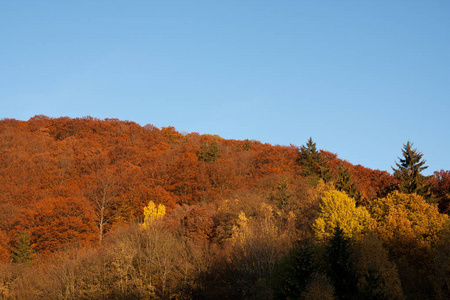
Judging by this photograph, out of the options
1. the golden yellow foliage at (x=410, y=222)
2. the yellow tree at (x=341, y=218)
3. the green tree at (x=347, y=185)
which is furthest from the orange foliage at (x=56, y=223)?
the golden yellow foliage at (x=410, y=222)

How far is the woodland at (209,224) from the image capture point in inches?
1220

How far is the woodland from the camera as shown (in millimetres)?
30994

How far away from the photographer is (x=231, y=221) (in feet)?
148

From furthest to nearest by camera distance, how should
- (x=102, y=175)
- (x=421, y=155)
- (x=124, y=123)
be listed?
(x=124, y=123)
(x=102, y=175)
(x=421, y=155)

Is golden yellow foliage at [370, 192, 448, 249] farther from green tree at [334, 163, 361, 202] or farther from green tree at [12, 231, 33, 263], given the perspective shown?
green tree at [12, 231, 33, 263]

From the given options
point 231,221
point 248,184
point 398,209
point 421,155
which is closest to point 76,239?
point 231,221

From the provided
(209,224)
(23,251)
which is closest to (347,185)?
(209,224)

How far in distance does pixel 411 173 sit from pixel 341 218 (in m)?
11.0

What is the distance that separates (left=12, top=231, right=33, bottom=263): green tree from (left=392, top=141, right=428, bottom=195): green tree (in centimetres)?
4522

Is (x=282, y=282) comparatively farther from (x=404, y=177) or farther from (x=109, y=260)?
(x=404, y=177)

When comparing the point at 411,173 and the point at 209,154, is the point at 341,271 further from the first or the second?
the point at 209,154

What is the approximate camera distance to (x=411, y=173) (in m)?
43.8

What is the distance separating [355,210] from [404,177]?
7999 mm

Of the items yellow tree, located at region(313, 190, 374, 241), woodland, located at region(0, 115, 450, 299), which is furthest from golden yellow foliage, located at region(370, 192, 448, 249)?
yellow tree, located at region(313, 190, 374, 241)
